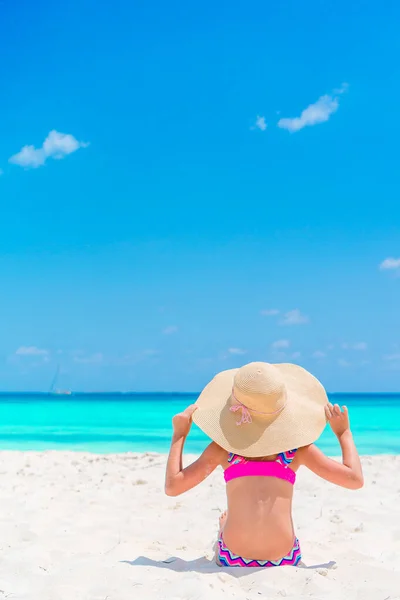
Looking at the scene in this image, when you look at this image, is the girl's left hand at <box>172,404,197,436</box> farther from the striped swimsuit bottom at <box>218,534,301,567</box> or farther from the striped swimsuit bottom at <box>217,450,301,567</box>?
the striped swimsuit bottom at <box>218,534,301,567</box>

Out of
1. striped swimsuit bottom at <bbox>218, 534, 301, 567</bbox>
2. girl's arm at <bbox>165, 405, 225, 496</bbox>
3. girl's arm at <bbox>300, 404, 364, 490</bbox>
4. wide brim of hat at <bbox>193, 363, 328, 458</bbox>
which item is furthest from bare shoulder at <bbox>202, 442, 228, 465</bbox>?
striped swimsuit bottom at <bbox>218, 534, 301, 567</bbox>

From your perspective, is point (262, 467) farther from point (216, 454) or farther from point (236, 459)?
point (216, 454)

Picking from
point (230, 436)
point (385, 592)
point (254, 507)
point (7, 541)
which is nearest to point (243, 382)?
point (230, 436)

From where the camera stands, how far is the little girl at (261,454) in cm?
330

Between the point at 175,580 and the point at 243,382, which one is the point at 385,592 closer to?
the point at 175,580

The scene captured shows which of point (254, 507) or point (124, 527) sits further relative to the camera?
point (124, 527)

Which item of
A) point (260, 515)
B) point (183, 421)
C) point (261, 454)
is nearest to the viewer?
point (261, 454)

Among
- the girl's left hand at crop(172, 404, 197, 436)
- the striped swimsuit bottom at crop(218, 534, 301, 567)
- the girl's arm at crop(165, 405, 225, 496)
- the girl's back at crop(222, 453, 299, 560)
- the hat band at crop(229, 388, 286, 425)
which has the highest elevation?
the hat band at crop(229, 388, 286, 425)

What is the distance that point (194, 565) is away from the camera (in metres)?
3.84

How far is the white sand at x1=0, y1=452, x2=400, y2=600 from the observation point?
A: 10.7 ft

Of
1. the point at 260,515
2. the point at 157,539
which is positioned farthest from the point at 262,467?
the point at 157,539

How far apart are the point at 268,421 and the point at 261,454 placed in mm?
184

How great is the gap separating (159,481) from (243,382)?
4.41 metres

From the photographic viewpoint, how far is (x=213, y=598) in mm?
3037
